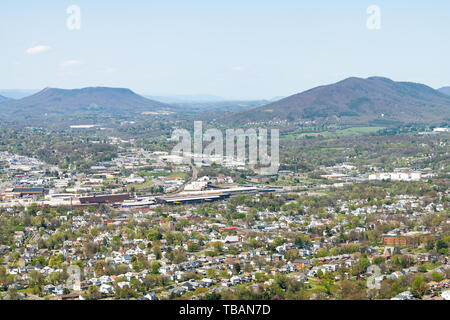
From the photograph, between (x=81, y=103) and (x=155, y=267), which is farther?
(x=81, y=103)

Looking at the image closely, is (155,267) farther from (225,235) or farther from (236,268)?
(225,235)

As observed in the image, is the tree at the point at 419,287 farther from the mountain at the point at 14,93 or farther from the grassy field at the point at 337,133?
the mountain at the point at 14,93

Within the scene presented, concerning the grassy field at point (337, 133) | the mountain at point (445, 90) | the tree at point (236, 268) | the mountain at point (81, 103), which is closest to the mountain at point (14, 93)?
the mountain at point (81, 103)

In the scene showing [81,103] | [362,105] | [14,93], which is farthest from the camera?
[14,93]

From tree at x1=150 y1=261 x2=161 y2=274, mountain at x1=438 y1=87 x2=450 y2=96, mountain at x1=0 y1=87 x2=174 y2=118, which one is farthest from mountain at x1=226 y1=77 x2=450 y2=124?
tree at x1=150 y1=261 x2=161 y2=274

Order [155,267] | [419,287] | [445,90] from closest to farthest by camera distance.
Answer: [419,287] → [155,267] → [445,90]

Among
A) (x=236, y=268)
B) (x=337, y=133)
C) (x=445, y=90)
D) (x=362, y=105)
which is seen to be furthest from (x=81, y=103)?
(x=236, y=268)

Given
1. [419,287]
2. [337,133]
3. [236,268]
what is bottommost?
[236,268]

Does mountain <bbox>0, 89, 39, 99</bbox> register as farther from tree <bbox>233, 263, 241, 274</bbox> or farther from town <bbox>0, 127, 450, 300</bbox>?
tree <bbox>233, 263, 241, 274</bbox>
